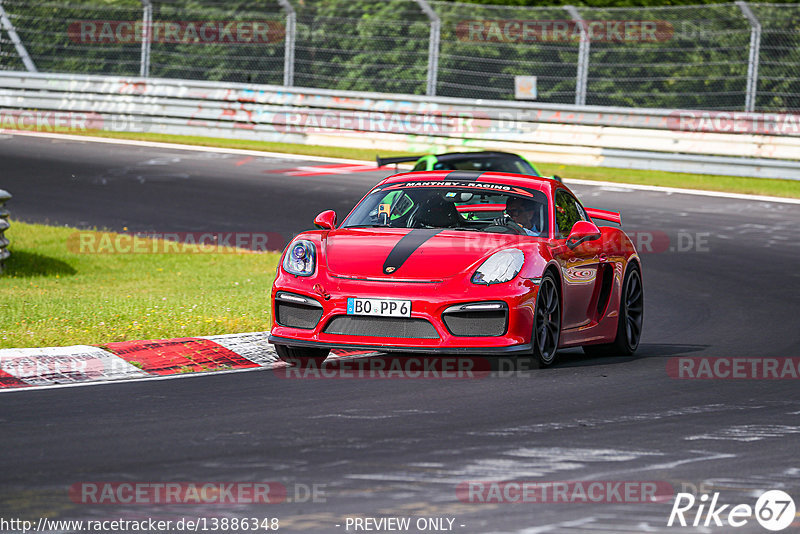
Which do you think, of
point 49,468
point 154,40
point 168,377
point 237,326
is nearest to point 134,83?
point 154,40

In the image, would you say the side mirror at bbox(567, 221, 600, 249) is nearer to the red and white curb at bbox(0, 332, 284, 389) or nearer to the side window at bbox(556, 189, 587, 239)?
the side window at bbox(556, 189, 587, 239)

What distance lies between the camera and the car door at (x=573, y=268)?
891cm

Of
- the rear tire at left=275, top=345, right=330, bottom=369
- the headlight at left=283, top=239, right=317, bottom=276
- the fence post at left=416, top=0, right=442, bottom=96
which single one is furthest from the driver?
the fence post at left=416, top=0, right=442, bottom=96

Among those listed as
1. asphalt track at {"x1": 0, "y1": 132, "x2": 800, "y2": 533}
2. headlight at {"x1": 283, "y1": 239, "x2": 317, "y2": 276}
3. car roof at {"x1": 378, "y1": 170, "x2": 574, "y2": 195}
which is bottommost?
asphalt track at {"x1": 0, "y1": 132, "x2": 800, "y2": 533}

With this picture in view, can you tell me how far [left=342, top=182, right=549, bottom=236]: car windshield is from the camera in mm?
9164

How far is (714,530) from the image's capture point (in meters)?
4.82

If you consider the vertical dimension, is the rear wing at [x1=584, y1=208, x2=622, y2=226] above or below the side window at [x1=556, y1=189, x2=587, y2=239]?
below

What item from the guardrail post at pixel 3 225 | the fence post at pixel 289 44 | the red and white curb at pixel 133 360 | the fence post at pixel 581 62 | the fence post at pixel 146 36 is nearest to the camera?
the red and white curb at pixel 133 360

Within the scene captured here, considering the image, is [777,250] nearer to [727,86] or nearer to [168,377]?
[727,86]

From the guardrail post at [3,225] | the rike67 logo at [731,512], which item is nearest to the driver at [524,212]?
the rike67 logo at [731,512]

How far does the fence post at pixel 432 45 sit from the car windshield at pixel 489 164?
7.27 meters

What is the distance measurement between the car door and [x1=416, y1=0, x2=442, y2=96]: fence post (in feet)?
48.1

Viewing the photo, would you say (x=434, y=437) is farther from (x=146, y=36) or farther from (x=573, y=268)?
(x=146, y=36)

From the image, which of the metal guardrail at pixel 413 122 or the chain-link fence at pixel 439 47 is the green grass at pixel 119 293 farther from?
the chain-link fence at pixel 439 47
